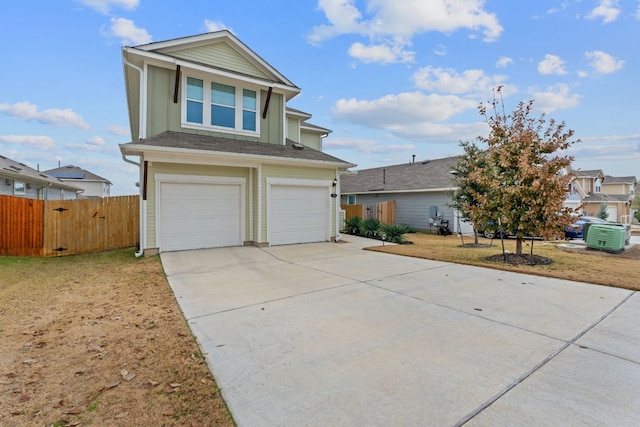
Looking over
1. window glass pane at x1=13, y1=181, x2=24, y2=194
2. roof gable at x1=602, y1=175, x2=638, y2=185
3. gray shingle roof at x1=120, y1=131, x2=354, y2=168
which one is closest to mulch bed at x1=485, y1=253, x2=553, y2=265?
gray shingle roof at x1=120, y1=131, x2=354, y2=168

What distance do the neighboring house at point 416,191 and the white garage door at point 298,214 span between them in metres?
6.67

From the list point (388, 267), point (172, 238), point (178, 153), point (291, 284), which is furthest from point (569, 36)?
point (172, 238)

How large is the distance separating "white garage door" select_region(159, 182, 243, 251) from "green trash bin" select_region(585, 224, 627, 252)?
12.5 meters

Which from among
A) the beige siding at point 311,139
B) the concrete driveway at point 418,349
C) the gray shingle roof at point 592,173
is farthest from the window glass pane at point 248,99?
the gray shingle roof at point 592,173

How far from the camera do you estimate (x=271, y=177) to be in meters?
10.7

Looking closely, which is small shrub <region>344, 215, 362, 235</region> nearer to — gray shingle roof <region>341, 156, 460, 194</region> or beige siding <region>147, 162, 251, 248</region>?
gray shingle roof <region>341, 156, 460, 194</region>

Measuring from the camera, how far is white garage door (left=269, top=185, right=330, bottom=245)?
1097 cm

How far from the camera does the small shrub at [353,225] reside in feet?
50.8

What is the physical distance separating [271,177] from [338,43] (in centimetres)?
841

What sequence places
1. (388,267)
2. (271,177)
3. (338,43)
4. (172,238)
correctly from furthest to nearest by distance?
1. (338,43)
2. (271,177)
3. (172,238)
4. (388,267)

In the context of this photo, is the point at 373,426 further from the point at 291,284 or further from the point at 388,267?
the point at 388,267

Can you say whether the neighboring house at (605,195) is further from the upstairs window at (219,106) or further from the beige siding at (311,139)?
the upstairs window at (219,106)

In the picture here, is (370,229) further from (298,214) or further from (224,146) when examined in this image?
(224,146)

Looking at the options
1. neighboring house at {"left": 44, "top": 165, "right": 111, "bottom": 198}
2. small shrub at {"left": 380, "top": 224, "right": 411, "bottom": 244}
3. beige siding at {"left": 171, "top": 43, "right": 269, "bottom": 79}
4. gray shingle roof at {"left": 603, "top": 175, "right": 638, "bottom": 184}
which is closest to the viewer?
beige siding at {"left": 171, "top": 43, "right": 269, "bottom": 79}
